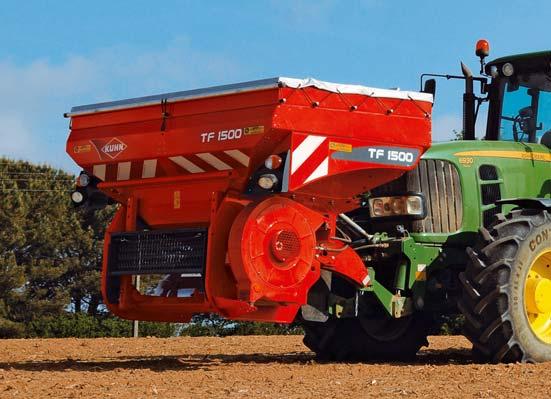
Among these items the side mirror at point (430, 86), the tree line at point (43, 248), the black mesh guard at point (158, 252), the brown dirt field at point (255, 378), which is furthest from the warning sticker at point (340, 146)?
the tree line at point (43, 248)

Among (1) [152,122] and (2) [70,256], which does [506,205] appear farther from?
(2) [70,256]

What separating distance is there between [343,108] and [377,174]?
80 centimetres

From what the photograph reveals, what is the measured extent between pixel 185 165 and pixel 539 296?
12.0 feet

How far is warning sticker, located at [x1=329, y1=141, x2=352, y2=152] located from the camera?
937 centimetres

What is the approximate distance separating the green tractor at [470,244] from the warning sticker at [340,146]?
103 cm

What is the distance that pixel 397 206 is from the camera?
1070cm

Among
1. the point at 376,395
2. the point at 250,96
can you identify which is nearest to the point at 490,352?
the point at 376,395

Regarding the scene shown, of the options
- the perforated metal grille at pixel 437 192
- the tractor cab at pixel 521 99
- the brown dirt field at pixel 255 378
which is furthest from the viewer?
the tractor cab at pixel 521 99

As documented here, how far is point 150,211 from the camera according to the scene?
10.1 metres

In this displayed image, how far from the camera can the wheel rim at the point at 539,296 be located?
33.0 ft

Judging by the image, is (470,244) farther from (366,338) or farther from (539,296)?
(366,338)

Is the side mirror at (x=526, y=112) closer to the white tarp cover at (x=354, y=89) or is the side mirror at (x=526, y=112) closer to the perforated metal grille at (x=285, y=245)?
the white tarp cover at (x=354, y=89)

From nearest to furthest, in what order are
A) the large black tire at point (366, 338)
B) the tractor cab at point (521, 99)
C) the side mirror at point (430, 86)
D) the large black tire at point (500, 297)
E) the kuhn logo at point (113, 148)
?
1. the large black tire at point (500, 297)
2. the kuhn logo at point (113, 148)
3. the large black tire at point (366, 338)
4. the side mirror at point (430, 86)
5. the tractor cab at point (521, 99)

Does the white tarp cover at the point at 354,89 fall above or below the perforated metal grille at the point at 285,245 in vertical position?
above
